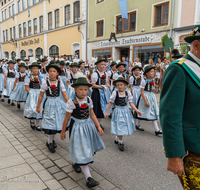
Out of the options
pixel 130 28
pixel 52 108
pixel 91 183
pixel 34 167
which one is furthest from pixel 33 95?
pixel 130 28

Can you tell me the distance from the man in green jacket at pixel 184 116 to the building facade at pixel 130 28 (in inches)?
506

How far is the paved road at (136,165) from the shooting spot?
2996mm

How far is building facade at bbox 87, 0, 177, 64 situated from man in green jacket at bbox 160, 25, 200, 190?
12861mm

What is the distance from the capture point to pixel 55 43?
81.6 ft

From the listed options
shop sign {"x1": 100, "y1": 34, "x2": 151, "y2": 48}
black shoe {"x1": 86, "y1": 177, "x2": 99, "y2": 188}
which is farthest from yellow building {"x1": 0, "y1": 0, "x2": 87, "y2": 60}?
black shoe {"x1": 86, "y1": 177, "x2": 99, "y2": 188}

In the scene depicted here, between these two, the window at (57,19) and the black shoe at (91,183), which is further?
the window at (57,19)

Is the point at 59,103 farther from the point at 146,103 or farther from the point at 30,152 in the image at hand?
the point at 146,103

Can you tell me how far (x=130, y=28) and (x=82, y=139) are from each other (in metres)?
14.8

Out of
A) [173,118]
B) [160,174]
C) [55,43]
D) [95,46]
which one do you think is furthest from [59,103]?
[55,43]

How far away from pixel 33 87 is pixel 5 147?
2139 mm

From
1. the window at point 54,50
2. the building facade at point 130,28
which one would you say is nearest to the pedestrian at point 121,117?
the building facade at point 130,28

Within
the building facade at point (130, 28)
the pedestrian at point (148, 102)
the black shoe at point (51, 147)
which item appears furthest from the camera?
the building facade at point (130, 28)

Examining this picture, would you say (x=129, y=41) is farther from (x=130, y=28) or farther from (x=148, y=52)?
(x=148, y=52)

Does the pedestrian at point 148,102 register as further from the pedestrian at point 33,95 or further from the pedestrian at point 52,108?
the pedestrian at point 33,95
